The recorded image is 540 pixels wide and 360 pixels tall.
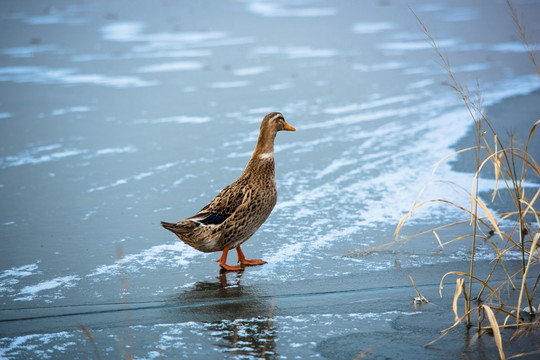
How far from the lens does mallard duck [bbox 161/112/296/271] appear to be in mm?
4574

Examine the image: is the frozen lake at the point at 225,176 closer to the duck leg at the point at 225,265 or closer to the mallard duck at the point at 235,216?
the duck leg at the point at 225,265

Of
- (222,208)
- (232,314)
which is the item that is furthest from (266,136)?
(232,314)

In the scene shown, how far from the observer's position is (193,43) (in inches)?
541

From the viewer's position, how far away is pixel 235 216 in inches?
182

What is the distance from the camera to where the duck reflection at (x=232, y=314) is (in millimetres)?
3471

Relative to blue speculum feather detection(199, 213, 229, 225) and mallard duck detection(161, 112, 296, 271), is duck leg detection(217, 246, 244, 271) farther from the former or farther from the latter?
blue speculum feather detection(199, 213, 229, 225)

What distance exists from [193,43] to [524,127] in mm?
7734

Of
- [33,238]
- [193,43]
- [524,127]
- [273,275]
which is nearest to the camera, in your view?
[273,275]

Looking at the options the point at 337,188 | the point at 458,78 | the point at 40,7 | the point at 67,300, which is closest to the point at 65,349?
the point at 67,300

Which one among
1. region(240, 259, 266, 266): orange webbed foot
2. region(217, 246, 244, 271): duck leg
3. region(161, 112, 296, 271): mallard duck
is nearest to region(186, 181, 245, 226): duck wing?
region(161, 112, 296, 271): mallard duck

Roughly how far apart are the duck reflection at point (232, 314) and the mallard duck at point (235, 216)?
0.21 metres

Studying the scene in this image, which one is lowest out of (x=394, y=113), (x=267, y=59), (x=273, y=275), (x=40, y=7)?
(x=273, y=275)

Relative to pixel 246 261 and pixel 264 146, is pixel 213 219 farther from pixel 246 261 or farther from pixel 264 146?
pixel 264 146

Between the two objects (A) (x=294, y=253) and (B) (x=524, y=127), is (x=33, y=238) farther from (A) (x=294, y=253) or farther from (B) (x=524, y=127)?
(B) (x=524, y=127)
